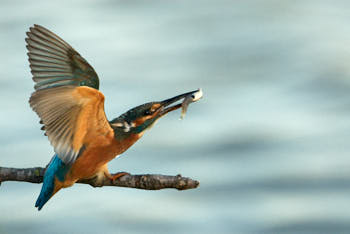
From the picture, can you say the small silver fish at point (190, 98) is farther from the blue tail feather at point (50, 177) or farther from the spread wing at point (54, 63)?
the blue tail feather at point (50, 177)

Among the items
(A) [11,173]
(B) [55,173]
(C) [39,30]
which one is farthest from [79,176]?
(C) [39,30]

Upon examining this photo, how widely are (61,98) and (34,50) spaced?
14.8 inches

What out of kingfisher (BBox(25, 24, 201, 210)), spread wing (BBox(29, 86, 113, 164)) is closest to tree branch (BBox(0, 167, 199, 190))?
kingfisher (BBox(25, 24, 201, 210))

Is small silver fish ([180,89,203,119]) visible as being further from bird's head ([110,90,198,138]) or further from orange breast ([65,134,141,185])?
orange breast ([65,134,141,185])

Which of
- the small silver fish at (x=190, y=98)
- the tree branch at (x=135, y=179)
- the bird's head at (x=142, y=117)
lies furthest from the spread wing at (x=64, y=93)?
the small silver fish at (x=190, y=98)

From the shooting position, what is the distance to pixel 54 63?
405 centimetres

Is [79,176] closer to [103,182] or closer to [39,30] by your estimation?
[103,182]

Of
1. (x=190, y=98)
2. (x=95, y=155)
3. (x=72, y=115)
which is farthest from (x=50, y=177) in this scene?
(x=190, y=98)

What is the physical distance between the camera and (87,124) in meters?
4.09

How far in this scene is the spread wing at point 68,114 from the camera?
373 centimetres

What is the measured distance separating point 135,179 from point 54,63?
2.32 ft

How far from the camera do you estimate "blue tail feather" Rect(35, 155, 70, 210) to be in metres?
4.20

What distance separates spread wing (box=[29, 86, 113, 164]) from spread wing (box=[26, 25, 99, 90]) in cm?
19

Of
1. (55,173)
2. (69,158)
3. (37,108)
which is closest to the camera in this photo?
(37,108)
